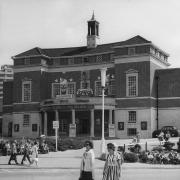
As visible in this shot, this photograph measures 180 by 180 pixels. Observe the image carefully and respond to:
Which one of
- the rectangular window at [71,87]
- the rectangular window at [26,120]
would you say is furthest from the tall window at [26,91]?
the rectangular window at [71,87]

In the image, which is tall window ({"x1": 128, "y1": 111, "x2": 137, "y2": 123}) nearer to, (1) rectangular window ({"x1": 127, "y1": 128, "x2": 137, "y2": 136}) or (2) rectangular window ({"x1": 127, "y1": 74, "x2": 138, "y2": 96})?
(1) rectangular window ({"x1": 127, "y1": 128, "x2": 137, "y2": 136})

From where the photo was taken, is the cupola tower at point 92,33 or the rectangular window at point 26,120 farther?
the cupola tower at point 92,33

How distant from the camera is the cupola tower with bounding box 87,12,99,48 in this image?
75938 mm

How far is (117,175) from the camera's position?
1348cm

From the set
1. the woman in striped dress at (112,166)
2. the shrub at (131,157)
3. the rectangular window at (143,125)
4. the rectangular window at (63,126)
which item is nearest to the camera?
the woman in striped dress at (112,166)

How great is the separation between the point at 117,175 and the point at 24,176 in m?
9.40

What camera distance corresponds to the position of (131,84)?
6538 centimetres

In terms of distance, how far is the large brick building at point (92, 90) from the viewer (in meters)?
64.1

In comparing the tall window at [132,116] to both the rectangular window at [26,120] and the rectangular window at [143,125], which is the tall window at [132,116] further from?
the rectangular window at [26,120]

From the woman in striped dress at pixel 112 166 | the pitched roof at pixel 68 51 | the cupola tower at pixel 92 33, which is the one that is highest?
the cupola tower at pixel 92 33

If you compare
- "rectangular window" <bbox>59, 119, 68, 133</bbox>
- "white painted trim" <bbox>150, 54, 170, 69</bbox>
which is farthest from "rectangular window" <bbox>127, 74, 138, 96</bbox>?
"rectangular window" <bbox>59, 119, 68, 133</bbox>

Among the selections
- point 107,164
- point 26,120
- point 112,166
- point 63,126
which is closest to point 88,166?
point 107,164

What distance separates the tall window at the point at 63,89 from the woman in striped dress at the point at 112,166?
2320 inches

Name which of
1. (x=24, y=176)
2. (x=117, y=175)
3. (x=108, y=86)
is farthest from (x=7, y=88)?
(x=117, y=175)
